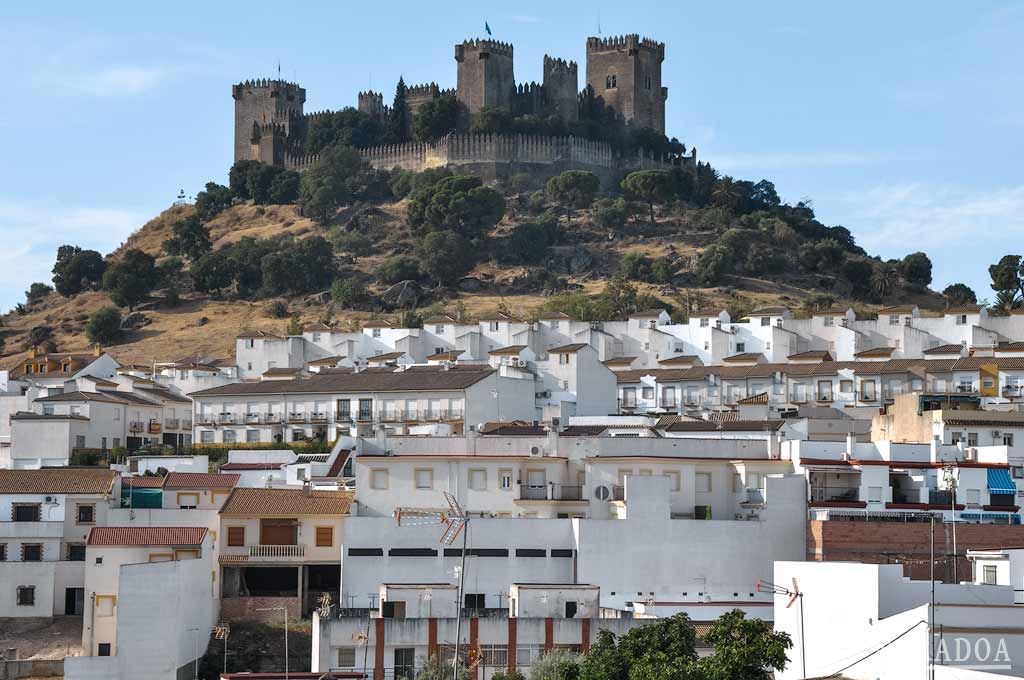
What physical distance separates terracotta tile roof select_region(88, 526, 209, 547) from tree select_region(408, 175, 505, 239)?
7104cm

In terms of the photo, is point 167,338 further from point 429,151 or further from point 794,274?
point 794,274

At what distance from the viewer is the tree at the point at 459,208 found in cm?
12038

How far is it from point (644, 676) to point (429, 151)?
319 ft

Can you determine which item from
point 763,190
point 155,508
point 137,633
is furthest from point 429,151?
point 137,633

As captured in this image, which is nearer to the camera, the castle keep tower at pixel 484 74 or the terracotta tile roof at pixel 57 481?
the terracotta tile roof at pixel 57 481

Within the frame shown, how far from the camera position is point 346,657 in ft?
145

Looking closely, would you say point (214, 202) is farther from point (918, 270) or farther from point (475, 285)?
point (918, 270)

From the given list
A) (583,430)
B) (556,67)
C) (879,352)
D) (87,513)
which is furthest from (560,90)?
(87,513)

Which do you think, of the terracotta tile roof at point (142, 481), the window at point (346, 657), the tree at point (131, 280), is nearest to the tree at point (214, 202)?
the tree at point (131, 280)

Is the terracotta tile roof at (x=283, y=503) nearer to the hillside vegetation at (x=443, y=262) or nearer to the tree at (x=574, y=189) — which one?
the hillside vegetation at (x=443, y=262)

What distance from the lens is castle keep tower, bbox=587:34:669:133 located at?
133 m

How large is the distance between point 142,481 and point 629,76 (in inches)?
3167

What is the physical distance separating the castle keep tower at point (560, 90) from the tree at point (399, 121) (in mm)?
10644

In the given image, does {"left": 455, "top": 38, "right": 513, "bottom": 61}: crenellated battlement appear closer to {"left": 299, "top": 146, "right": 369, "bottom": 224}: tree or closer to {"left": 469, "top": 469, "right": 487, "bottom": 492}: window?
{"left": 299, "top": 146, "right": 369, "bottom": 224}: tree
